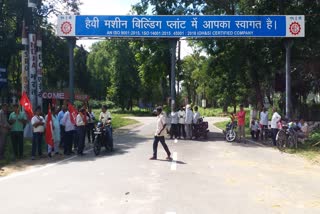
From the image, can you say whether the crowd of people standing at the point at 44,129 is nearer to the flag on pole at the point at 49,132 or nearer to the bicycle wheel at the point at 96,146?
the flag on pole at the point at 49,132

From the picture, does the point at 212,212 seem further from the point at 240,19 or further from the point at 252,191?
the point at 240,19

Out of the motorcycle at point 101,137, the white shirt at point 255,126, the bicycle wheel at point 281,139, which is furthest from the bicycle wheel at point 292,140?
the motorcycle at point 101,137

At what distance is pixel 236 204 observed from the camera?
26.5 feet

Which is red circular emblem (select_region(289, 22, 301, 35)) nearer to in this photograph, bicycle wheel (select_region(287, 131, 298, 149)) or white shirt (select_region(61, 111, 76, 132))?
bicycle wheel (select_region(287, 131, 298, 149))

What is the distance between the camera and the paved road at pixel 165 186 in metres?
7.85

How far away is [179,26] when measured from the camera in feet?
77.3

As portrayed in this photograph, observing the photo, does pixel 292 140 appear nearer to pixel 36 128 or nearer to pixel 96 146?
pixel 96 146

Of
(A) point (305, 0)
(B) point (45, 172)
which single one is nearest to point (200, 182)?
(B) point (45, 172)

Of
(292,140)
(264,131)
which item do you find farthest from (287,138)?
(264,131)

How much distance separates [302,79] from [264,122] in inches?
437

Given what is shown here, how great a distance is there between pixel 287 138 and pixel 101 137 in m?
7.83

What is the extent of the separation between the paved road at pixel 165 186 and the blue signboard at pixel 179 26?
379 inches

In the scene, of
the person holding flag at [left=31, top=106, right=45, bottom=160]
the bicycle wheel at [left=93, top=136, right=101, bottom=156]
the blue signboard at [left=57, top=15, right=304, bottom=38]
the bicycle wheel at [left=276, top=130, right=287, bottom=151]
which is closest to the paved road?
the bicycle wheel at [left=93, top=136, right=101, bottom=156]

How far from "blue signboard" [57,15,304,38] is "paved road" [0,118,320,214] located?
9.63 m
